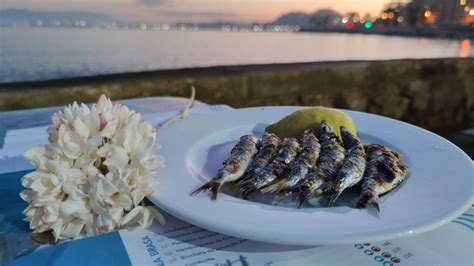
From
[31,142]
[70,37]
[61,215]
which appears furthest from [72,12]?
[61,215]

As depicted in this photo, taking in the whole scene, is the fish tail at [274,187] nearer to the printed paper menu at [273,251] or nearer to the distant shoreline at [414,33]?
the printed paper menu at [273,251]

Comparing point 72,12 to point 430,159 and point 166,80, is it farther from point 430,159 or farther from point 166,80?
point 430,159

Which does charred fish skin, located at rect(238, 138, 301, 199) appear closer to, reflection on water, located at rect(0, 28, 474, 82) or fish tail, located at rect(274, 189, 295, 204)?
fish tail, located at rect(274, 189, 295, 204)

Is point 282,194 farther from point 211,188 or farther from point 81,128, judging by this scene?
point 81,128

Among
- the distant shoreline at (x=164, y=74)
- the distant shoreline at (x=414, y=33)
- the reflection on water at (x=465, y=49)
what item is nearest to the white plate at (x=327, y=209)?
the distant shoreline at (x=164, y=74)

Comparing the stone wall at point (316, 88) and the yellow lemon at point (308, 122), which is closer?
the yellow lemon at point (308, 122)

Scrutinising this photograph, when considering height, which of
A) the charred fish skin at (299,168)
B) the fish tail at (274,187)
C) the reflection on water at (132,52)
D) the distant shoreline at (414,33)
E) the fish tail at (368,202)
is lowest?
the distant shoreline at (414,33)

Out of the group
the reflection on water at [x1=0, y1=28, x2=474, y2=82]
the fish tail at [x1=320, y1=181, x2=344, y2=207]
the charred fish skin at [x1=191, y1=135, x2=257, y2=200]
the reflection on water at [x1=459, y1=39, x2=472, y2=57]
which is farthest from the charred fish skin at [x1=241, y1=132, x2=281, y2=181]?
the reflection on water at [x1=459, y1=39, x2=472, y2=57]

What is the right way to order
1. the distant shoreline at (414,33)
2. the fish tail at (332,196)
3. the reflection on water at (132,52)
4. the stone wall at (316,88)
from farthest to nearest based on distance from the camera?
the distant shoreline at (414,33) → the reflection on water at (132,52) → the stone wall at (316,88) → the fish tail at (332,196)

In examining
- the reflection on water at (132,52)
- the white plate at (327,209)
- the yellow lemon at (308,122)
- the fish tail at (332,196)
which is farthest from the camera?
the reflection on water at (132,52)
